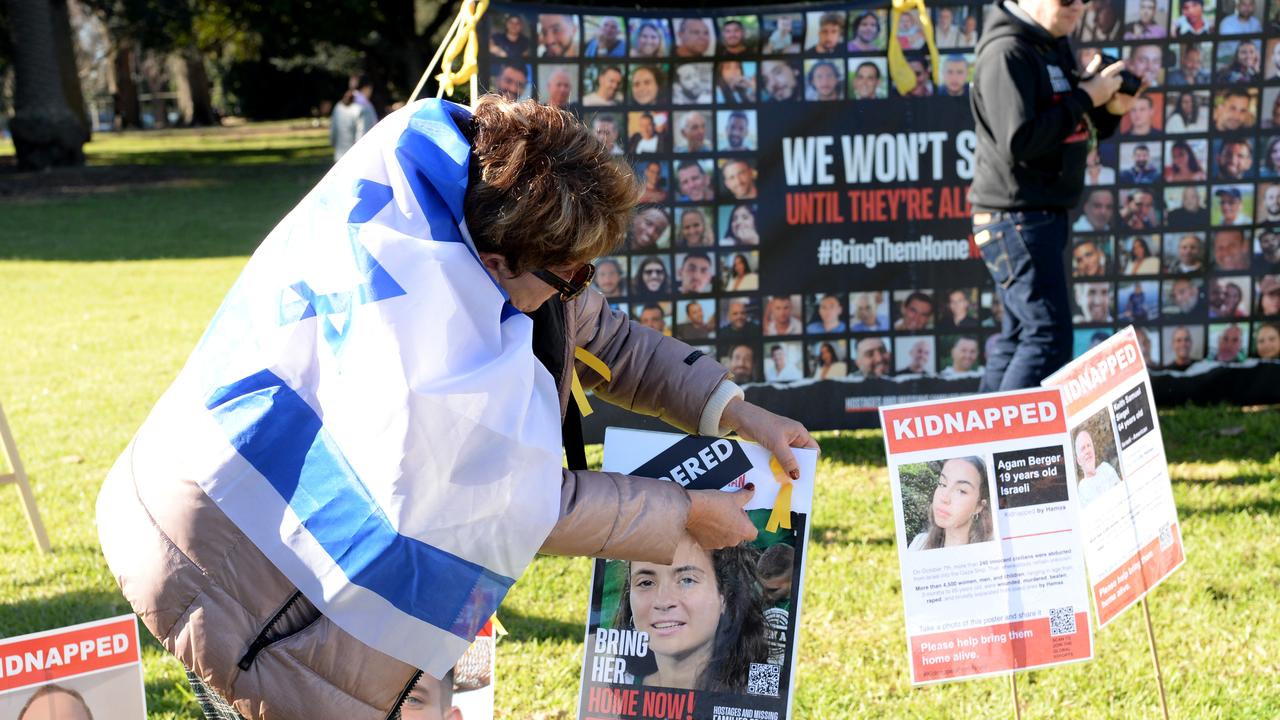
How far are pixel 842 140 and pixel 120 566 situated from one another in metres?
4.48

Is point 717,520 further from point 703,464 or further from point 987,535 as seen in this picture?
point 987,535

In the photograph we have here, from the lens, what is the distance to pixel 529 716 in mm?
3658

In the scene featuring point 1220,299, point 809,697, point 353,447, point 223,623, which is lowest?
point 809,697

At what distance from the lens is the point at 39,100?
25891mm

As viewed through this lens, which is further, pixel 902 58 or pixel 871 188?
pixel 871 188

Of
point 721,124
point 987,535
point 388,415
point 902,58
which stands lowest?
point 987,535

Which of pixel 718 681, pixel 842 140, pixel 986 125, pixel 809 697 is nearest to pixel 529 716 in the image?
pixel 809 697

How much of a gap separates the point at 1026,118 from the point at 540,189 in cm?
320

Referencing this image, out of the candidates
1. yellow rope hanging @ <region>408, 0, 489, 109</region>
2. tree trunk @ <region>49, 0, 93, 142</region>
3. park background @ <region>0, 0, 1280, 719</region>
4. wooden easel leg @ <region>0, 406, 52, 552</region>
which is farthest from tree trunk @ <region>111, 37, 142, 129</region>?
yellow rope hanging @ <region>408, 0, 489, 109</region>

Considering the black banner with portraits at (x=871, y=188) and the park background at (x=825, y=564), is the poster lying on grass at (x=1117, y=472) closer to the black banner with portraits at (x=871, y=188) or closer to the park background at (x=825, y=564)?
the park background at (x=825, y=564)

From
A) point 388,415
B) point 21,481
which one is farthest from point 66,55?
point 388,415

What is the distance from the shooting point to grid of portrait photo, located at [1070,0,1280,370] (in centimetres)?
598

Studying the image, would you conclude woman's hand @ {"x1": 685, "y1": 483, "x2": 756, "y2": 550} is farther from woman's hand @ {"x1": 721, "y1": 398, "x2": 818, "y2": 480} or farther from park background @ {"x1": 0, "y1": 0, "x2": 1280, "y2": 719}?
park background @ {"x1": 0, "y1": 0, "x2": 1280, "y2": 719}

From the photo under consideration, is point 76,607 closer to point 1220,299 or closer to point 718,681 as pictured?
point 718,681
